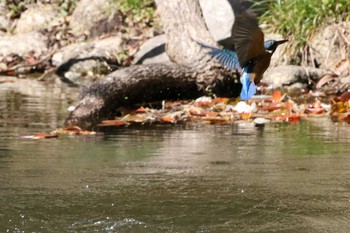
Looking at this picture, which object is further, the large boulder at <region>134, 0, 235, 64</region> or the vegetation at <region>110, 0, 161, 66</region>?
the vegetation at <region>110, 0, 161, 66</region>

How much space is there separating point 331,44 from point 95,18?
4.94 metres

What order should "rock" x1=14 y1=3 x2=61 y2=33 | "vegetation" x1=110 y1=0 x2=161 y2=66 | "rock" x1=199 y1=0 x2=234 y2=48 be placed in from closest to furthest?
"rock" x1=199 y1=0 x2=234 y2=48, "vegetation" x1=110 y1=0 x2=161 y2=66, "rock" x1=14 y1=3 x2=61 y2=33

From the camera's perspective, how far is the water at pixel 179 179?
349 centimetres

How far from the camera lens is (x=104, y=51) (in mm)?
12422

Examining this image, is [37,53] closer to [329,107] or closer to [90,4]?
[90,4]

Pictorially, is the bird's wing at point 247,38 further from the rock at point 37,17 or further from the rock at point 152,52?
the rock at point 37,17

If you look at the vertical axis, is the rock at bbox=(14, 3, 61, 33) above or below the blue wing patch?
above

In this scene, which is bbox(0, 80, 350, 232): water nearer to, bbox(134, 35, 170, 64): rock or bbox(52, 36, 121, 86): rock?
bbox(134, 35, 170, 64): rock

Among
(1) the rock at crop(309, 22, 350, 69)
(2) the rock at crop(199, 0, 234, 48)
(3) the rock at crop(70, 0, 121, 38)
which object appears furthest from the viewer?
(3) the rock at crop(70, 0, 121, 38)

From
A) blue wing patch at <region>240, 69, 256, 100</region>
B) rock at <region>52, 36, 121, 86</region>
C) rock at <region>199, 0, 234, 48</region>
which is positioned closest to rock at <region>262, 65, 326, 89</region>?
rock at <region>199, 0, 234, 48</region>

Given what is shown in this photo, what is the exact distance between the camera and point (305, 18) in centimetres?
1034

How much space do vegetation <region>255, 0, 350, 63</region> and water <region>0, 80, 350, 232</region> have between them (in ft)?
11.7

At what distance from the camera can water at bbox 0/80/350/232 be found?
3.49m

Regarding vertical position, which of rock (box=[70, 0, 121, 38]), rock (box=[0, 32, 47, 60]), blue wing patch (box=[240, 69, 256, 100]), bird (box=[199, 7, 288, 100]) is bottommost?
blue wing patch (box=[240, 69, 256, 100])
